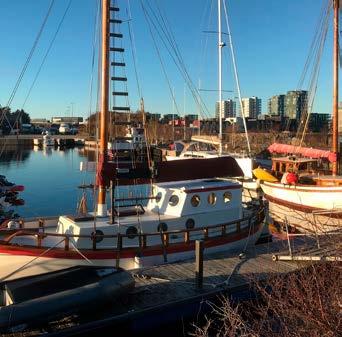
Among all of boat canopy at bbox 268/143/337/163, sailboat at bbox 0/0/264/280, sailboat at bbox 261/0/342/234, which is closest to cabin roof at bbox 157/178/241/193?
sailboat at bbox 0/0/264/280

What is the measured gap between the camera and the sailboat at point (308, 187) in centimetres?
2623

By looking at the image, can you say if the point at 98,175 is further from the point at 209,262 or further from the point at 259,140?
the point at 259,140

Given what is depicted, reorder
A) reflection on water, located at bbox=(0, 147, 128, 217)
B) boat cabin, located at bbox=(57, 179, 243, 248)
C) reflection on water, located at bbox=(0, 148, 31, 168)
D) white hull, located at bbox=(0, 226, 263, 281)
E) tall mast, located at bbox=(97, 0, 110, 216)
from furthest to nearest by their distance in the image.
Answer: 1. reflection on water, located at bbox=(0, 148, 31, 168)
2. reflection on water, located at bbox=(0, 147, 128, 217)
3. tall mast, located at bbox=(97, 0, 110, 216)
4. boat cabin, located at bbox=(57, 179, 243, 248)
5. white hull, located at bbox=(0, 226, 263, 281)

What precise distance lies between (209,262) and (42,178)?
4146 cm

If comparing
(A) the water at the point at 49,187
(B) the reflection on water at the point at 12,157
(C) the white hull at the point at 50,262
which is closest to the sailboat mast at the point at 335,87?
(A) the water at the point at 49,187

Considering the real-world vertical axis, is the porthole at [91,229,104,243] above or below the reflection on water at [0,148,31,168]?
above

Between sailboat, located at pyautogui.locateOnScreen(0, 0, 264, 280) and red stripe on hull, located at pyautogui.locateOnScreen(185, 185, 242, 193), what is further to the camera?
red stripe on hull, located at pyautogui.locateOnScreen(185, 185, 242, 193)

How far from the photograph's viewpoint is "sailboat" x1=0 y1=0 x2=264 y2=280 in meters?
12.8

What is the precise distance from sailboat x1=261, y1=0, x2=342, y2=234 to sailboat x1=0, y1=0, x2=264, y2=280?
9.23 m

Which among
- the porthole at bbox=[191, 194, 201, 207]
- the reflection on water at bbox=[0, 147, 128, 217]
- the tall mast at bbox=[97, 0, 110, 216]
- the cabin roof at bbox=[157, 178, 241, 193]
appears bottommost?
the reflection on water at bbox=[0, 147, 128, 217]

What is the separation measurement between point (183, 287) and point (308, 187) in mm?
17711

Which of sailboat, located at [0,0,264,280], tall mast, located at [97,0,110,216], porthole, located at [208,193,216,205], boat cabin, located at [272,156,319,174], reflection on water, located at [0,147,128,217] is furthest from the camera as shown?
reflection on water, located at [0,147,128,217]

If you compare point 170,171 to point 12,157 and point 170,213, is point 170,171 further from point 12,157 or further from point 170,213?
point 12,157

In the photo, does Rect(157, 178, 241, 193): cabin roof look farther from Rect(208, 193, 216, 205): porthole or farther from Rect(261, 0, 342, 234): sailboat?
Rect(261, 0, 342, 234): sailboat
